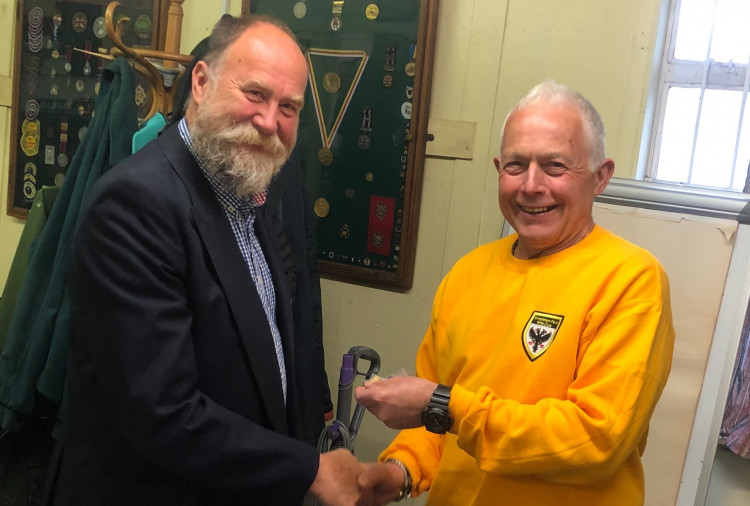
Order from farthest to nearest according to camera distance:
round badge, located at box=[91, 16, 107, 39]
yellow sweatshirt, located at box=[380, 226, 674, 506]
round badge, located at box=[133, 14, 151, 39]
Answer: round badge, located at box=[91, 16, 107, 39]
round badge, located at box=[133, 14, 151, 39]
yellow sweatshirt, located at box=[380, 226, 674, 506]

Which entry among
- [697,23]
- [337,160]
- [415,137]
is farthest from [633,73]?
[337,160]

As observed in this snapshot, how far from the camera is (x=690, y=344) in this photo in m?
1.64

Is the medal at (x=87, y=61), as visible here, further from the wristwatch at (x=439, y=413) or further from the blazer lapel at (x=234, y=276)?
the wristwatch at (x=439, y=413)

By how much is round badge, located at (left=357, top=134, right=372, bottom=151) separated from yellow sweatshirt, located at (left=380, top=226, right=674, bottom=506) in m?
1.04

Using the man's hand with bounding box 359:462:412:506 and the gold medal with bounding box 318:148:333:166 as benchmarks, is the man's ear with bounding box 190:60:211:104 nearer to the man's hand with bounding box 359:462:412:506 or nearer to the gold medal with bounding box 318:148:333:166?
the man's hand with bounding box 359:462:412:506

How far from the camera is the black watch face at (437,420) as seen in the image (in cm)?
120

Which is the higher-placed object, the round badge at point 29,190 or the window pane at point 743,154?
the window pane at point 743,154

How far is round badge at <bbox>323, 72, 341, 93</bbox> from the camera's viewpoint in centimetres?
232

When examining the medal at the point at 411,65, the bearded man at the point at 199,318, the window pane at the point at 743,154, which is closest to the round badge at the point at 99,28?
the medal at the point at 411,65

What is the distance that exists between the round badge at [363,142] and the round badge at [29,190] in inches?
60.0

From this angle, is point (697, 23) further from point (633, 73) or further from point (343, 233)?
point (343, 233)

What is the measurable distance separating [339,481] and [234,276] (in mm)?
445

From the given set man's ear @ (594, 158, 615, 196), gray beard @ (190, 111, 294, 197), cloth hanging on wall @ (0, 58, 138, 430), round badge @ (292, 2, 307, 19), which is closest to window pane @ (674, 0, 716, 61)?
man's ear @ (594, 158, 615, 196)

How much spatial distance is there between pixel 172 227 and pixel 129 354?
0.23m
